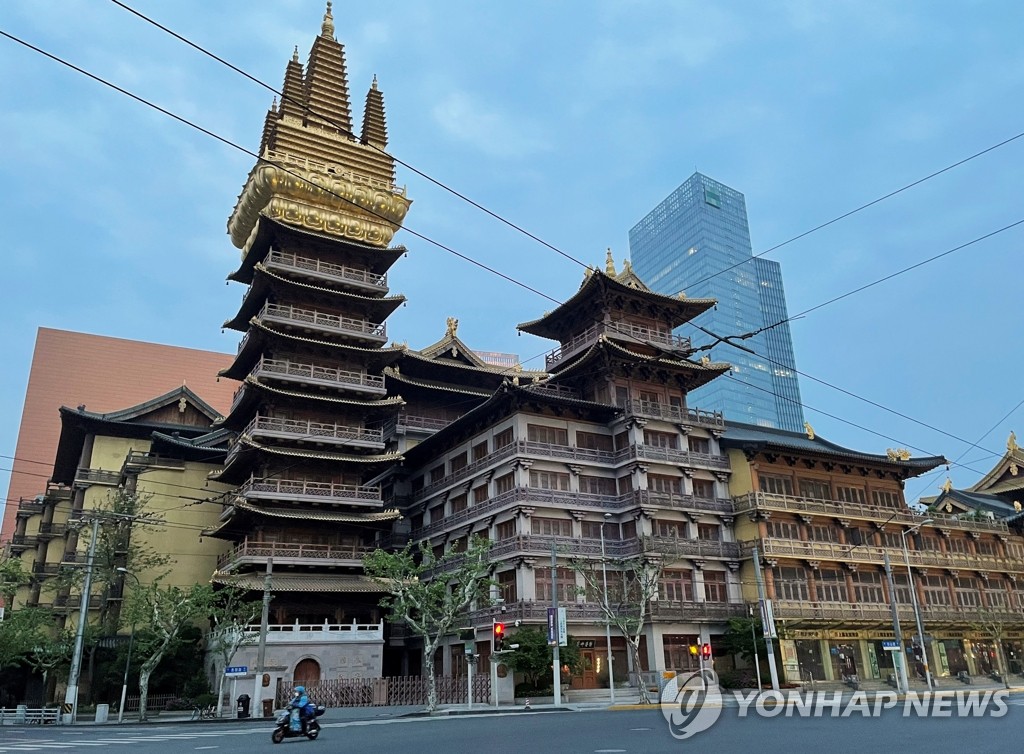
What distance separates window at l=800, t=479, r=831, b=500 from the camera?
2128 inches

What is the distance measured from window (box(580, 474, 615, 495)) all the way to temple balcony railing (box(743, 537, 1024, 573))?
29.2ft

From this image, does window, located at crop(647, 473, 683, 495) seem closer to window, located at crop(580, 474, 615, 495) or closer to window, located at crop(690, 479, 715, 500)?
window, located at crop(690, 479, 715, 500)

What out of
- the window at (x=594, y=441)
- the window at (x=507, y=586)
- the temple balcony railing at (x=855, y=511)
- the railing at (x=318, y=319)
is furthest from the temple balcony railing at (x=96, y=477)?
the temple balcony railing at (x=855, y=511)

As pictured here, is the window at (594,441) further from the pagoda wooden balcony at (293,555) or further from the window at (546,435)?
the pagoda wooden balcony at (293,555)

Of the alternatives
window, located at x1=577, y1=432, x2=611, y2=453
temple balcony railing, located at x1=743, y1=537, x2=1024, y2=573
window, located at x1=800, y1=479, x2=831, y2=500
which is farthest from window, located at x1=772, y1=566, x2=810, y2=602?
window, located at x1=577, y1=432, x2=611, y2=453

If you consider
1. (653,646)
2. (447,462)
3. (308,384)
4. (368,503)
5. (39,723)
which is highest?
(308,384)

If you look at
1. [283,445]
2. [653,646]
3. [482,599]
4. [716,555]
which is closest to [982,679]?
[716,555]

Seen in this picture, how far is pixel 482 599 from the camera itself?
45.7 m

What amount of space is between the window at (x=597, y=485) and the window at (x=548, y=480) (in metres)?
1.26

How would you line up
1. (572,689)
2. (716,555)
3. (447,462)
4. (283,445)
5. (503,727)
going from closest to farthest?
(503,727) < (572,689) < (716,555) < (283,445) < (447,462)

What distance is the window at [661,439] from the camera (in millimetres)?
50438

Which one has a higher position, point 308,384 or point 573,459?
point 308,384

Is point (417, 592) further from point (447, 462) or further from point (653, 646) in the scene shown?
point (447, 462)

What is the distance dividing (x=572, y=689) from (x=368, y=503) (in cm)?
1731
